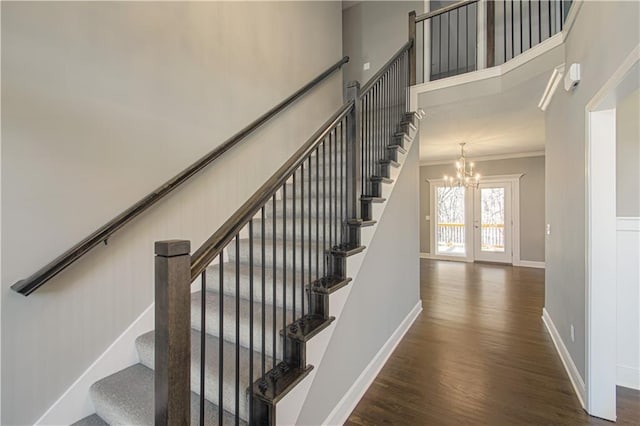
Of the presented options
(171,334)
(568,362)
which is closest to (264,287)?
(171,334)

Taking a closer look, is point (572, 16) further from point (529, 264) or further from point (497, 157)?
point (529, 264)

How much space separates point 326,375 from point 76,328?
4.81 ft

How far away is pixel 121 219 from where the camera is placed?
1734 millimetres

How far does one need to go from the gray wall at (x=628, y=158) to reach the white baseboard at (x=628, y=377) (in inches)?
49.6

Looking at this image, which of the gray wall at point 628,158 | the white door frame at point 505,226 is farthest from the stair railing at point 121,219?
the white door frame at point 505,226

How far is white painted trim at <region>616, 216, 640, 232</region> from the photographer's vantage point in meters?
2.36

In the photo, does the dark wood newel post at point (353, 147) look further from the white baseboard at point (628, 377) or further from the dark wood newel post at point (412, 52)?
the white baseboard at point (628, 377)

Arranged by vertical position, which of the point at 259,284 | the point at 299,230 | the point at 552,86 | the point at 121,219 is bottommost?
the point at 259,284

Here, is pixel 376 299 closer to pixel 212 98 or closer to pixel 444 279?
pixel 212 98

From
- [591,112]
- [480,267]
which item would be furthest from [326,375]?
[480,267]

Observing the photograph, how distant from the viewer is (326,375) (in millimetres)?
1873

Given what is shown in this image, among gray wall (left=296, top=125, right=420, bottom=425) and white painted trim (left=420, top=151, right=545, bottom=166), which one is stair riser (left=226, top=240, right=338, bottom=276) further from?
white painted trim (left=420, top=151, right=545, bottom=166)

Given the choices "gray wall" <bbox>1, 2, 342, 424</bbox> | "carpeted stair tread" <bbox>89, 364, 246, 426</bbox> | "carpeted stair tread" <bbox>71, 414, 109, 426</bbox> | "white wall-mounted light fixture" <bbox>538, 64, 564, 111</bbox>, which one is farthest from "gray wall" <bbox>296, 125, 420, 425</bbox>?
"white wall-mounted light fixture" <bbox>538, 64, 564, 111</bbox>

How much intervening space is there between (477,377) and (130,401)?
254cm
